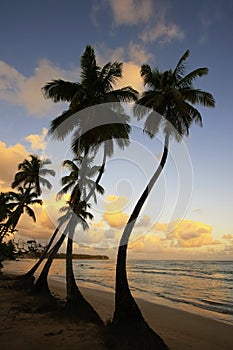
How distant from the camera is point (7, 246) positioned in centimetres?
2761

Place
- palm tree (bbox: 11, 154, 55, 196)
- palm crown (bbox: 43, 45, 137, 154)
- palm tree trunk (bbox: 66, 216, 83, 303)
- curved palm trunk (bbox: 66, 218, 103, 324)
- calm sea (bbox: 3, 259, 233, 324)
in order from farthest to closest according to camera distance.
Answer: palm tree (bbox: 11, 154, 55, 196) < calm sea (bbox: 3, 259, 233, 324) < palm crown (bbox: 43, 45, 137, 154) < palm tree trunk (bbox: 66, 216, 83, 303) < curved palm trunk (bbox: 66, 218, 103, 324)

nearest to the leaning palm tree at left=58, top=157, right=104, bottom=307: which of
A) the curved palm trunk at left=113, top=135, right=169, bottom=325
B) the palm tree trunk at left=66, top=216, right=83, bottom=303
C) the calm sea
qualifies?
the palm tree trunk at left=66, top=216, right=83, bottom=303

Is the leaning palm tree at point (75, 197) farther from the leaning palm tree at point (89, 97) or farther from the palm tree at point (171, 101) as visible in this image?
the palm tree at point (171, 101)

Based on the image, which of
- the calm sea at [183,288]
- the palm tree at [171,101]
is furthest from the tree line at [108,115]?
the calm sea at [183,288]

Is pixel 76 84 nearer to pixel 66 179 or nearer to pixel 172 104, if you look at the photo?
pixel 172 104

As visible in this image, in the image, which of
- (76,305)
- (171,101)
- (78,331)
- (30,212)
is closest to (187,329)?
(76,305)

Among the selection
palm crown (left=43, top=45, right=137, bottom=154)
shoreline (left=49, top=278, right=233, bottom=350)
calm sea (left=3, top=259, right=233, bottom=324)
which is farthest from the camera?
calm sea (left=3, top=259, right=233, bottom=324)

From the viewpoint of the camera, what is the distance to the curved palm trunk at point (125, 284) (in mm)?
8828

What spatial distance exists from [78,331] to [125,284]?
2171 millimetres

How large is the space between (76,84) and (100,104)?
1.95 meters

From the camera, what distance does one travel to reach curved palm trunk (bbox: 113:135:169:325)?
883 centimetres

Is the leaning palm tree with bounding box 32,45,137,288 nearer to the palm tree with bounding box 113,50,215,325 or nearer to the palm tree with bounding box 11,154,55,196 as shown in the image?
the palm tree with bounding box 113,50,215,325

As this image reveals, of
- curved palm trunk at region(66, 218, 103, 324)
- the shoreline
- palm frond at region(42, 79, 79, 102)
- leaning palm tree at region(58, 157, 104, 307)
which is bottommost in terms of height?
the shoreline

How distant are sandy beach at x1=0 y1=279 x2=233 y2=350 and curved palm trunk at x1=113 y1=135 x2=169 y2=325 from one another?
950mm
